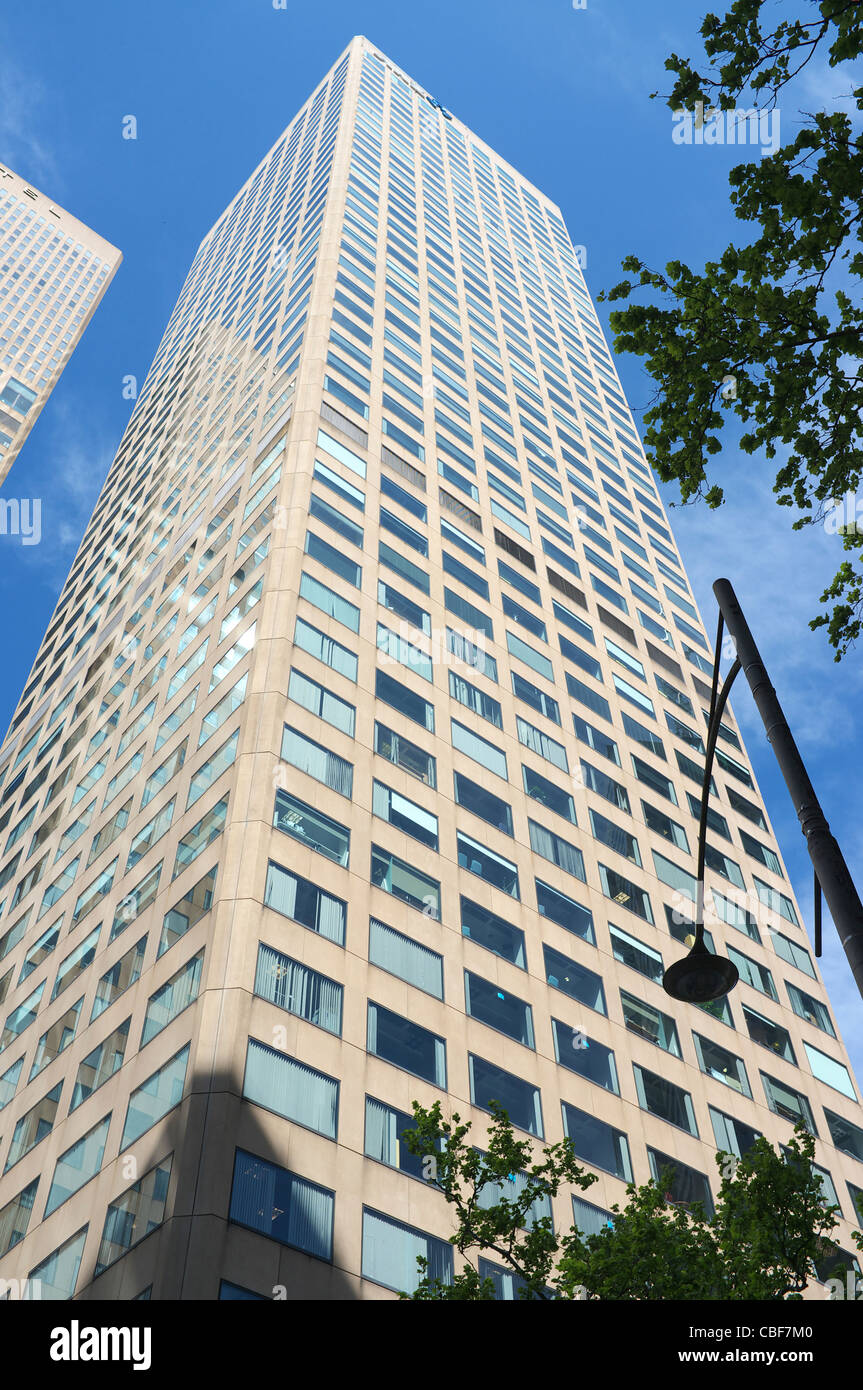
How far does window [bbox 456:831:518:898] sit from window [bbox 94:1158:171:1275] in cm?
1399

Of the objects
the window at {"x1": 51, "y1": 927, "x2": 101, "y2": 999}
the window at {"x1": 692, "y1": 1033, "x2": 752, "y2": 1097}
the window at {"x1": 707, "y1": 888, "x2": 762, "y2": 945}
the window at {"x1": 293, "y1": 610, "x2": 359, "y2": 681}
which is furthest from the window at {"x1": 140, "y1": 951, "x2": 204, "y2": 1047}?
the window at {"x1": 707, "y1": 888, "x2": 762, "y2": 945}

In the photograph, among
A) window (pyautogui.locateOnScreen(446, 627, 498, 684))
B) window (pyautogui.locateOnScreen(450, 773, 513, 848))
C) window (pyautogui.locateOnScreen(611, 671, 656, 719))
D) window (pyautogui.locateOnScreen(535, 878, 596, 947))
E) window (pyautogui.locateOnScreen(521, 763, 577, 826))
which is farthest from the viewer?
window (pyautogui.locateOnScreen(611, 671, 656, 719))

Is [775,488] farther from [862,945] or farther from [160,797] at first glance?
[160,797]

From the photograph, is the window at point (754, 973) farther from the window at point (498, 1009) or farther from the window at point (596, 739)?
the window at point (498, 1009)

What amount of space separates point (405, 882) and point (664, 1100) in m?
10.7

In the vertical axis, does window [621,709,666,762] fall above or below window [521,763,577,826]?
above

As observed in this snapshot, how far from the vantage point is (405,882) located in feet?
105

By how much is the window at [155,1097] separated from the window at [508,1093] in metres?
7.79

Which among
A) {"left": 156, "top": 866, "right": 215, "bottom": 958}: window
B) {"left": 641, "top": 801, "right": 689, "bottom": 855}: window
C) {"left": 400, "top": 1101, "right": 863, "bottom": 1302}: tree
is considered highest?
{"left": 641, "top": 801, "right": 689, "bottom": 855}: window

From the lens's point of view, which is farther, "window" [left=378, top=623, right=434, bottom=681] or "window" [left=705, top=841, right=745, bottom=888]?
"window" [left=705, top=841, right=745, bottom=888]

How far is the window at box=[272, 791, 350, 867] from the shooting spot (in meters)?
29.9

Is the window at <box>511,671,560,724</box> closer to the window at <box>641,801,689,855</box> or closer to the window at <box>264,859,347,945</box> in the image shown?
the window at <box>641,801,689,855</box>
